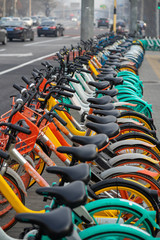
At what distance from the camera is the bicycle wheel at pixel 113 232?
2963mm

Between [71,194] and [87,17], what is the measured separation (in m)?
19.7

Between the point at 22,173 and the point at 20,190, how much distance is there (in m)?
0.21

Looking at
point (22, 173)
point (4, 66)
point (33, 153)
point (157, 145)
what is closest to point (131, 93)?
point (157, 145)

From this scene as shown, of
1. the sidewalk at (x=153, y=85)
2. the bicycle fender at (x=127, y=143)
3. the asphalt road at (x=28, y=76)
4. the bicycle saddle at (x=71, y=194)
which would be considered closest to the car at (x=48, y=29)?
the asphalt road at (x=28, y=76)

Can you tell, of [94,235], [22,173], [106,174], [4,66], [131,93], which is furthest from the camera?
[4,66]

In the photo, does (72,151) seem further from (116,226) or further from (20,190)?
(20,190)

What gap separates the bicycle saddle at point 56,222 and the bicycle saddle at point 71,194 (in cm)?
17

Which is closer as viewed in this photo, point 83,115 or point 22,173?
point 22,173

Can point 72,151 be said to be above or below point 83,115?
above

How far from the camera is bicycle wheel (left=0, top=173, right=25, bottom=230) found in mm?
4316

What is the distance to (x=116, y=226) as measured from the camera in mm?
2979

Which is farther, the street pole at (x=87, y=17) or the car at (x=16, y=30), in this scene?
the car at (x=16, y=30)

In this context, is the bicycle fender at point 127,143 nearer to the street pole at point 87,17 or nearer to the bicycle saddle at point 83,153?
the bicycle saddle at point 83,153

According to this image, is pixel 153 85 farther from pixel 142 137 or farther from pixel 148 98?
pixel 142 137
